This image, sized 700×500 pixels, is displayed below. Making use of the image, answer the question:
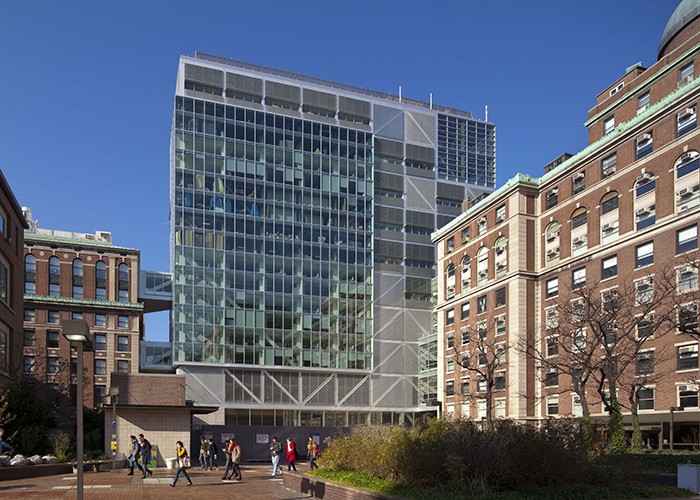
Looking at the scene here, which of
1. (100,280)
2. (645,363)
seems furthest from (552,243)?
(100,280)

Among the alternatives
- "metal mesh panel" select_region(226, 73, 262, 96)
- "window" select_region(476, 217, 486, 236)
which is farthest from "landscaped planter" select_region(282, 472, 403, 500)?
"metal mesh panel" select_region(226, 73, 262, 96)

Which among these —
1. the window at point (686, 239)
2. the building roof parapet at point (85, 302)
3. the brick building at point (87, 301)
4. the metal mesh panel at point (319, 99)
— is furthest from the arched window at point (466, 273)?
the brick building at point (87, 301)

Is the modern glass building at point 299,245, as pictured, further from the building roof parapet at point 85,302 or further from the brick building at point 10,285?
the brick building at point 10,285

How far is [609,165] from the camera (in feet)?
182

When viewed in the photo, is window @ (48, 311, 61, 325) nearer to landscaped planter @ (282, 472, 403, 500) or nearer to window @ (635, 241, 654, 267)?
window @ (635, 241, 654, 267)

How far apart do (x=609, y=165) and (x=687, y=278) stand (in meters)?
12.2

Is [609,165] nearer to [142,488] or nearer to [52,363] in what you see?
[142,488]

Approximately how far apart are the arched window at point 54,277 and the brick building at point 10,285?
40099 mm

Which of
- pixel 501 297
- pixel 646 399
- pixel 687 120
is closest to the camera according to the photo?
pixel 687 120

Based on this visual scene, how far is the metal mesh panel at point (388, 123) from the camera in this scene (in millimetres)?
93438

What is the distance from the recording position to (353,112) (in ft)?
302

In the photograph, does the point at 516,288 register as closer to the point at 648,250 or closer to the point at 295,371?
the point at 648,250

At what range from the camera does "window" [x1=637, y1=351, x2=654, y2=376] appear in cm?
4826

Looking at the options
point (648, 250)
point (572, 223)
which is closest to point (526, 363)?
point (572, 223)
